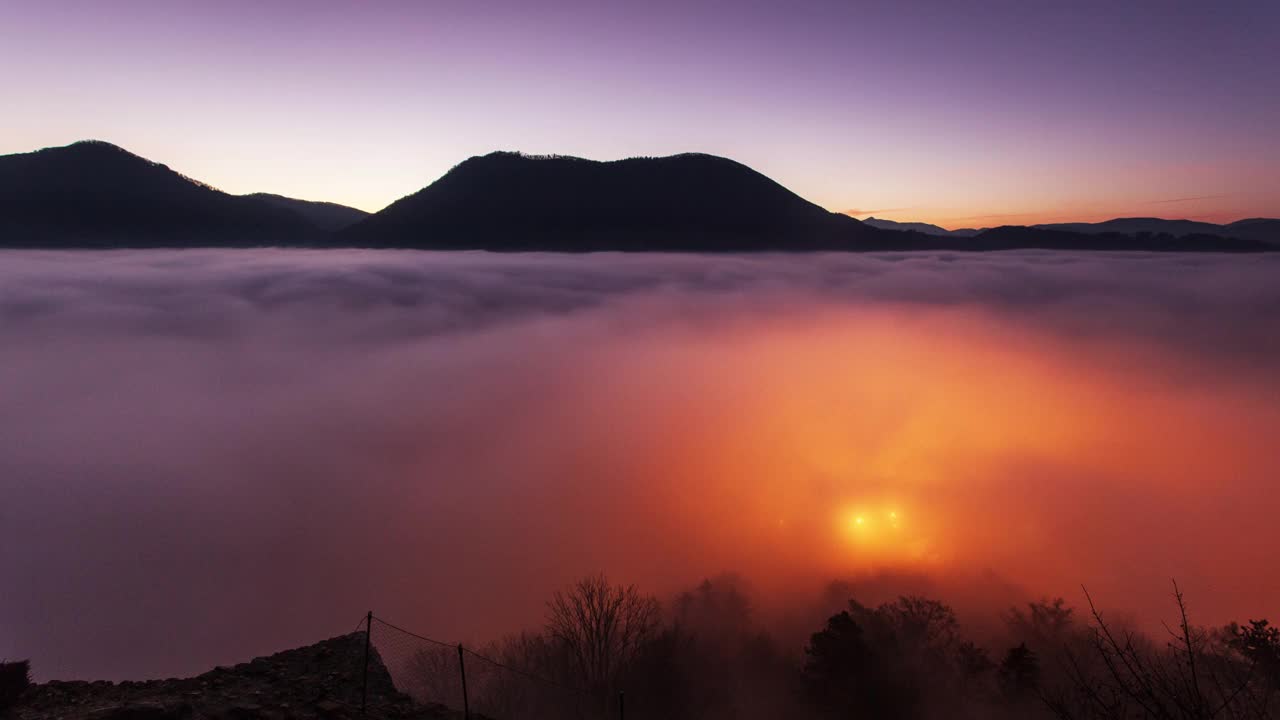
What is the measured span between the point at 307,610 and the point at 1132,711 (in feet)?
335

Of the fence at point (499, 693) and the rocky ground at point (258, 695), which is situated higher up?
the rocky ground at point (258, 695)

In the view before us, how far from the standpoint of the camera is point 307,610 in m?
82.8

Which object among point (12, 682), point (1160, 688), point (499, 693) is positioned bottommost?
point (499, 693)

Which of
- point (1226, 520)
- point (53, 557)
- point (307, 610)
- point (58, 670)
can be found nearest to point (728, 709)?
point (307, 610)

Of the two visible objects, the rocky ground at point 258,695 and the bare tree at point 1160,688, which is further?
the rocky ground at point 258,695

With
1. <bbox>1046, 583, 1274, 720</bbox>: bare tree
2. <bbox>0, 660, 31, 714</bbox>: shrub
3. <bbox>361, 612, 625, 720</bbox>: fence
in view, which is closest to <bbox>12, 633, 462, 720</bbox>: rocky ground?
<bbox>0, 660, 31, 714</bbox>: shrub

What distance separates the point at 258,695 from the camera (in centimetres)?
1516

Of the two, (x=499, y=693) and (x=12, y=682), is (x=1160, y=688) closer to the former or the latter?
(x=12, y=682)

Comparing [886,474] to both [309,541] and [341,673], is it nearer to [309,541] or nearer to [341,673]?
[309,541]

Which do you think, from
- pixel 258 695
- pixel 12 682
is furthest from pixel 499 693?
pixel 12 682

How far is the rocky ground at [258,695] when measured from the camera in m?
13.4

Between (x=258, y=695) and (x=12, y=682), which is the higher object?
(x=12, y=682)

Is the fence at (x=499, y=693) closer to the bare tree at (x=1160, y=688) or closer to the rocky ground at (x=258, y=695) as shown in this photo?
the rocky ground at (x=258, y=695)

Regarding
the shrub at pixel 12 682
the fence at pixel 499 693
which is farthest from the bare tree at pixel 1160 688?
the fence at pixel 499 693
